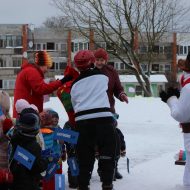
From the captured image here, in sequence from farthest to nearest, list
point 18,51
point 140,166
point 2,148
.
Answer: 1. point 18,51
2. point 140,166
3. point 2,148

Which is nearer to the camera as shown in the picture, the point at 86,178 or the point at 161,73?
the point at 86,178

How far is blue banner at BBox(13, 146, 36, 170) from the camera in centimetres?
434

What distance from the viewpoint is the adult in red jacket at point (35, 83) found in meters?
5.86

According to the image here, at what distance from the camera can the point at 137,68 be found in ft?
110

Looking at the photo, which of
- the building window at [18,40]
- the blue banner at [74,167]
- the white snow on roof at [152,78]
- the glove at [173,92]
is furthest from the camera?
the building window at [18,40]

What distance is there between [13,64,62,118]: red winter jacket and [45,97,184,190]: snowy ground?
3.87 feet

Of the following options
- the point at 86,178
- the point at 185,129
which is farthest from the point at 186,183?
the point at 86,178

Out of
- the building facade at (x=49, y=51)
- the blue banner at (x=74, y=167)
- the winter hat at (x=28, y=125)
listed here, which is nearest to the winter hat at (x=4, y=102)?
the winter hat at (x=28, y=125)

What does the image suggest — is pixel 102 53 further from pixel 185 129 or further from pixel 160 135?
pixel 160 135

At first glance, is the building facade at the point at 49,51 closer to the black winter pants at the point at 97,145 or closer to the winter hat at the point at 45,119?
the winter hat at the point at 45,119

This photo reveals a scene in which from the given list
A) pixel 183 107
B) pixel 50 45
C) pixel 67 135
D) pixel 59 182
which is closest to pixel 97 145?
pixel 67 135

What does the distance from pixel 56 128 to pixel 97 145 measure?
464 mm

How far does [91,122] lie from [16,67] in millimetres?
57184

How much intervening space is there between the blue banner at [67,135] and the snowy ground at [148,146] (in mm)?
959
